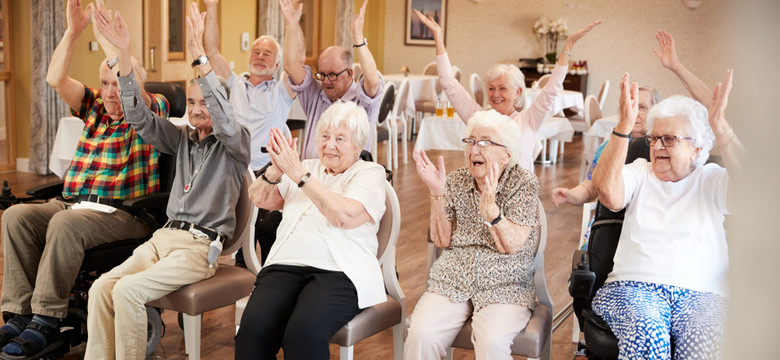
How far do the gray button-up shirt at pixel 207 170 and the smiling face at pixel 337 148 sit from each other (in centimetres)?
39

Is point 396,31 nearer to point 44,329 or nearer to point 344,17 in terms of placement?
point 344,17

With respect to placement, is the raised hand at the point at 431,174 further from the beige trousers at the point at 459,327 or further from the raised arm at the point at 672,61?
the raised arm at the point at 672,61

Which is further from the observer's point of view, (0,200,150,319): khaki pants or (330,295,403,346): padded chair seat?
(0,200,150,319): khaki pants

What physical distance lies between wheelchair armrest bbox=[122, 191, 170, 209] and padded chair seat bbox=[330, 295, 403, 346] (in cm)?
105

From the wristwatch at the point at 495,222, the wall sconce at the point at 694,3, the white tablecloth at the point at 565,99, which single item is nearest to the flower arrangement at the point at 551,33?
the white tablecloth at the point at 565,99

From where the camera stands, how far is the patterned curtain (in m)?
6.67

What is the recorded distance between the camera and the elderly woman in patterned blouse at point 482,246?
92.1 inches

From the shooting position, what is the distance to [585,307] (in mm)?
2482

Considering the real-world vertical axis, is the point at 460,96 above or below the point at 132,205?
above

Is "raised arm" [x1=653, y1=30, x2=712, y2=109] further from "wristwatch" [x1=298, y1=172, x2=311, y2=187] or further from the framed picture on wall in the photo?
the framed picture on wall

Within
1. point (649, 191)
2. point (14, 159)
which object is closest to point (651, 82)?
point (14, 159)

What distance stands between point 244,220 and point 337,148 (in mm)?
Result: 551

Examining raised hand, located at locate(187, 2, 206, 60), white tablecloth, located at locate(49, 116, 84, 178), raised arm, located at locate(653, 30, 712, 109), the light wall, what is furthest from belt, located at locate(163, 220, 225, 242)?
the light wall

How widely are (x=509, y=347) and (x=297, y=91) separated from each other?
1895 millimetres
